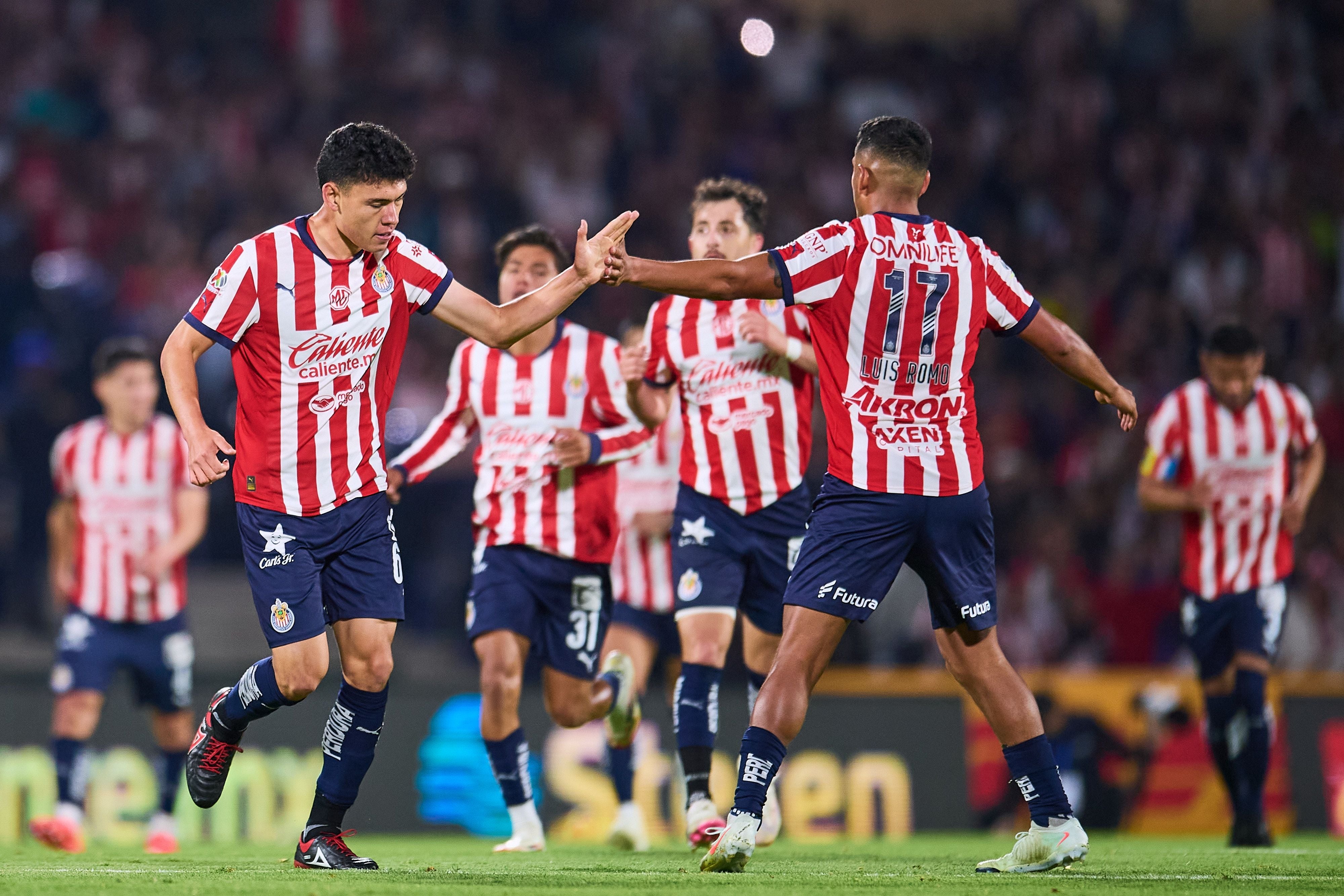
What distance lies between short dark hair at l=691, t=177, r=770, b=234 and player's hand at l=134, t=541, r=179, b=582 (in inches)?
135

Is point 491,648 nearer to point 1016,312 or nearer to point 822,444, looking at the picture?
point 1016,312

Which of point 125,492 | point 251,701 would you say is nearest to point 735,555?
point 251,701

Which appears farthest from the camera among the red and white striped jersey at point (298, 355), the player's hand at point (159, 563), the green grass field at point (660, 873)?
the player's hand at point (159, 563)

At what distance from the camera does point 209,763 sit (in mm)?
5426

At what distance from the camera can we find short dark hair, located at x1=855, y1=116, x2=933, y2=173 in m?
5.30

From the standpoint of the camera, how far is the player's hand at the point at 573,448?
23.1 feet

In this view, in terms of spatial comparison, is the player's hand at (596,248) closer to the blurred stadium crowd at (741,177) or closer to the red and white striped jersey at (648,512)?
the red and white striped jersey at (648,512)

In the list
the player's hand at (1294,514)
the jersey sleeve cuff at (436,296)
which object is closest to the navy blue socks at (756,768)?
the jersey sleeve cuff at (436,296)

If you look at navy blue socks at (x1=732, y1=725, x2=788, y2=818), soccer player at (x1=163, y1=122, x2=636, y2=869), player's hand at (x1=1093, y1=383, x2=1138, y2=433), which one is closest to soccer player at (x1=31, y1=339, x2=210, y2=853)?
soccer player at (x1=163, y1=122, x2=636, y2=869)

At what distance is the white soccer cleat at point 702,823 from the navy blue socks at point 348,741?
1689 mm

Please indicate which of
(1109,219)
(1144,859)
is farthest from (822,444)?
(1144,859)

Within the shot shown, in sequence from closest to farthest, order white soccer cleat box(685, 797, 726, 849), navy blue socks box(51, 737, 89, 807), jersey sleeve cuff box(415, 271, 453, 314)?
1. jersey sleeve cuff box(415, 271, 453, 314)
2. white soccer cleat box(685, 797, 726, 849)
3. navy blue socks box(51, 737, 89, 807)

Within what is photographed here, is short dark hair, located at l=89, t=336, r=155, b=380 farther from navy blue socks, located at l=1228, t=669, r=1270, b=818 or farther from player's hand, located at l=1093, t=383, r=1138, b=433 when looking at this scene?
navy blue socks, located at l=1228, t=669, r=1270, b=818

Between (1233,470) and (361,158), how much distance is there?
559 centimetres
